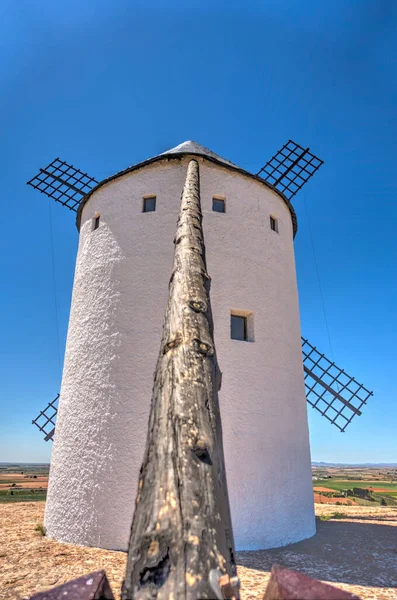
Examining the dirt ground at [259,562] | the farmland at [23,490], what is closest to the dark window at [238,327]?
the dirt ground at [259,562]

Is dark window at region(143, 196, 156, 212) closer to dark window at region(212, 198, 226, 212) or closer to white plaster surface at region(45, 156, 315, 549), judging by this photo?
white plaster surface at region(45, 156, 315, 549)

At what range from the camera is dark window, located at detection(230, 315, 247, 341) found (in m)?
7.36

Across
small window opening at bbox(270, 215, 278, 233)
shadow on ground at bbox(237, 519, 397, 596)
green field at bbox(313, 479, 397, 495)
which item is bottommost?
green field at bbox(313, 479, 397, 495)

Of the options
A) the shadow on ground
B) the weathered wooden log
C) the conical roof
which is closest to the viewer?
the weathered wooden log

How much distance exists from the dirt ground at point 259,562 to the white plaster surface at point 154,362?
15.9 inches

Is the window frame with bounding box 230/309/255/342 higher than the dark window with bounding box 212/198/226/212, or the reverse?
the dark window with bounding box 212/198/226/212

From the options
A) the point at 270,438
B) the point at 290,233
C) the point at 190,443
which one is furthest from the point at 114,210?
the point at 190,443

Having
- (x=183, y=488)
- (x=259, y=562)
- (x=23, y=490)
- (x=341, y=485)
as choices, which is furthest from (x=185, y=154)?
(x=341, y=485)

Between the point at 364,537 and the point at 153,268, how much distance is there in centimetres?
669

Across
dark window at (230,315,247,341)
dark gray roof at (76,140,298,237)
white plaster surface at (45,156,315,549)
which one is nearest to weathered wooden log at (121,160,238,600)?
white plaster surface at (45,156,315,549)

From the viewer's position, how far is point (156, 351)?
686 cm

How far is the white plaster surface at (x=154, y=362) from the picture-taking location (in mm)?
6289

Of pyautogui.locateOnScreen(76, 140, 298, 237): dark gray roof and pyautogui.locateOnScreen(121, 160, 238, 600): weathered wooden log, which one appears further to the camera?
pyautogui.locateOnScreen(76, 140, 298, 237): dark gray roof

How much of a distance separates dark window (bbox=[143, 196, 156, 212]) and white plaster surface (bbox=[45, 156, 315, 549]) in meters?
0.16
